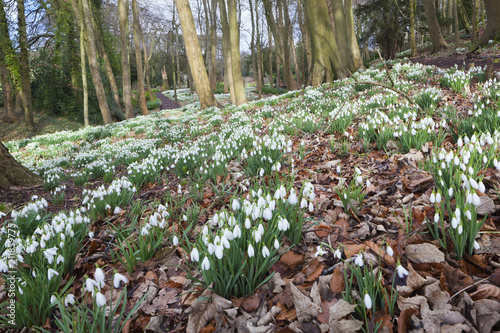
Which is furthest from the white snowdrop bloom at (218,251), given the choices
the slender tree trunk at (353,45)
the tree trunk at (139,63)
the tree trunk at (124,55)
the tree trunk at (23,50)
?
the tree trunk at (23,50)

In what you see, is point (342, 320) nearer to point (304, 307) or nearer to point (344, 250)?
point (304, 307)

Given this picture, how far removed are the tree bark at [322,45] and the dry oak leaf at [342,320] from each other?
10.6 metres

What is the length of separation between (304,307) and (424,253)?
27.8 inches

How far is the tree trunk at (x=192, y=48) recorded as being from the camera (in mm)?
11555

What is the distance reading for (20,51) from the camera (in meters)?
14.8

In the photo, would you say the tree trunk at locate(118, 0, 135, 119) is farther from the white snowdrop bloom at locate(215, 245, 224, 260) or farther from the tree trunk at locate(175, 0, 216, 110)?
the white snowdrop bloom at locate(215, 245, 224, 260)

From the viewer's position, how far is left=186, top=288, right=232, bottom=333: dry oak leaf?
54.5 inches

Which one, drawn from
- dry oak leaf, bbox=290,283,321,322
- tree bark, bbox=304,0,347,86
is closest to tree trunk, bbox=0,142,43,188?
dry oak leaf, bbox=290,283,321,322

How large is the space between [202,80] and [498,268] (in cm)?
1272

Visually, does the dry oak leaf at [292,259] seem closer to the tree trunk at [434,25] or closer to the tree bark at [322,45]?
the tree bark at [322,45]

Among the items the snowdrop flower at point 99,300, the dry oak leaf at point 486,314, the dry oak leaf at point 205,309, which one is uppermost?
the snowdrop flower at point 99,300

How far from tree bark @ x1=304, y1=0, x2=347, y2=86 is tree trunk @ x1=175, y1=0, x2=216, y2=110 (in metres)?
4.86

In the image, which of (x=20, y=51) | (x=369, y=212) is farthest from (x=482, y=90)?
(x=20, y=51)

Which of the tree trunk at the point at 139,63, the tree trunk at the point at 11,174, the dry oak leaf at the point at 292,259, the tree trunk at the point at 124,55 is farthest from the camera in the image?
the tree trunk at the point at 139,63
